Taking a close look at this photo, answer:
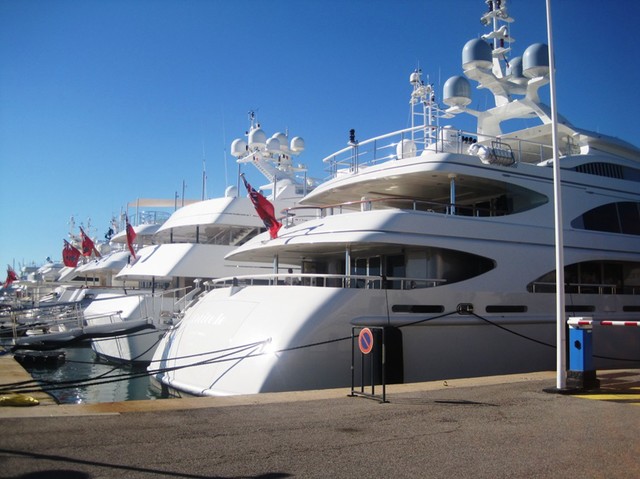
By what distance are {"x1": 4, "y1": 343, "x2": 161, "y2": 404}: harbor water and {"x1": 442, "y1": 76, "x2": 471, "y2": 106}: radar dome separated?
11.4 m

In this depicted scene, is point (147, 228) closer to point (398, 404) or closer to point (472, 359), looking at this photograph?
point (472, 359)

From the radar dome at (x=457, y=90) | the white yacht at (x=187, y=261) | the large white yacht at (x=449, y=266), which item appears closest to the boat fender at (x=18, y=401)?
the large white yacht at (x=449, y=266)

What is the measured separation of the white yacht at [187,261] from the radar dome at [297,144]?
2.04 meters

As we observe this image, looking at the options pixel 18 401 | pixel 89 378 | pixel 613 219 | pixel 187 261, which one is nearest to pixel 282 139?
pixel 187 261

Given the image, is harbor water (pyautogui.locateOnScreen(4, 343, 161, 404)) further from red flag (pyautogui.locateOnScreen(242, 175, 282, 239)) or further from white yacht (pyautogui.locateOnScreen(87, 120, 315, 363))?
red flag (pyautogui.locateOnScreen(242, 175, 282, 239))

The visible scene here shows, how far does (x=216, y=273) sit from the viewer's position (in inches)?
923

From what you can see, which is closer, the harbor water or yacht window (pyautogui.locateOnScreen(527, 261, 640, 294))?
the harbor water

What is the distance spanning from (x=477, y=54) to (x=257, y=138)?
13.5 meters

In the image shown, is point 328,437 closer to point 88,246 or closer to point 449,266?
point 449,266

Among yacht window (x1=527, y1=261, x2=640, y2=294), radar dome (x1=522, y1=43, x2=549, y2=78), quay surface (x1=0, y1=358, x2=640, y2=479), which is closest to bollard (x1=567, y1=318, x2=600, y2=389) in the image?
quay surface (x1=0, y1=358, x2=640, y2=479)

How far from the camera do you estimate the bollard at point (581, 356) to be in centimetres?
941

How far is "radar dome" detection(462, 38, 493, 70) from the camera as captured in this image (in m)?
17.8

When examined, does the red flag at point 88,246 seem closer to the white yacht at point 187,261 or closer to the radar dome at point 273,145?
the white yacht at point 187,261

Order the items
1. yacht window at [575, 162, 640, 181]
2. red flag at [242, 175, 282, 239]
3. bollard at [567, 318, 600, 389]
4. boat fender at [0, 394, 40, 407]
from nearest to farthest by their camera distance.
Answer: boat fender at [0, 394, 40, 407] < bollard at [567, 318, 600, 389] < red flag at [242, 175, 282, 239] < yacht window at [575, 162, 640, 181]
